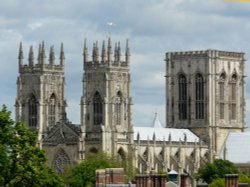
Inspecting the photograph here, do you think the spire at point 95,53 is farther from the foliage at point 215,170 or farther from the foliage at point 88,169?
the foliage at point 215,170

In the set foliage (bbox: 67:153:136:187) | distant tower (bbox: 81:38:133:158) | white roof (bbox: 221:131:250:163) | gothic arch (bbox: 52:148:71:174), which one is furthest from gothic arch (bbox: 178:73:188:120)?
foliage (bbox: 67:153:136:187)

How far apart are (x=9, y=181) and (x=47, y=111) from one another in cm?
8681

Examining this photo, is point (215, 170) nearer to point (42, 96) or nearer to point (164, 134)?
point (164, 134)

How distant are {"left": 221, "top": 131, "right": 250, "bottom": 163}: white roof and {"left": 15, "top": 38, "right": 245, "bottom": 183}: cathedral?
89 cm

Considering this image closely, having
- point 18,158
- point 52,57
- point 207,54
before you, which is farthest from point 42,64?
point 18,158

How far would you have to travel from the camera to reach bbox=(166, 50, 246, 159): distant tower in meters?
150

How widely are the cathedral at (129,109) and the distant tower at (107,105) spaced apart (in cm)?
9

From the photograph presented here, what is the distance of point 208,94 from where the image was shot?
150 meters

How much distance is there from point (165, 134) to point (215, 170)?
16.0 metres

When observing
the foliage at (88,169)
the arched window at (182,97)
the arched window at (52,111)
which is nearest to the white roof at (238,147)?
the arched window at (182,97)

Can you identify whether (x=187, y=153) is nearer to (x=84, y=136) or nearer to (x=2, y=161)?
(x=84, y=136)

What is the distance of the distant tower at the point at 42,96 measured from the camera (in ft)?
482

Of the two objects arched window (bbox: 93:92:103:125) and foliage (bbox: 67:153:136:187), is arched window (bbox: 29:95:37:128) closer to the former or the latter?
arched window (bbox: 93:92:103:125)

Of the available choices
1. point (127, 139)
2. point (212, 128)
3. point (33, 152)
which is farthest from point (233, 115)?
point (33, 152)
